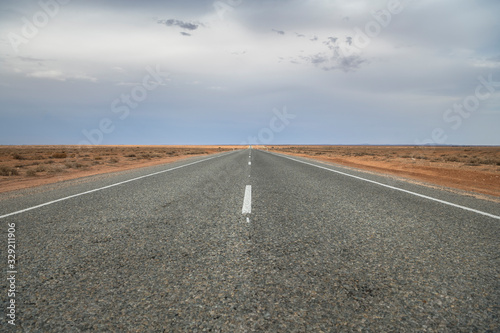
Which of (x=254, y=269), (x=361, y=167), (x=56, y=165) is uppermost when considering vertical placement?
(x=361, y=167)

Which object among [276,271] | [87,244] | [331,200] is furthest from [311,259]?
[331,200]

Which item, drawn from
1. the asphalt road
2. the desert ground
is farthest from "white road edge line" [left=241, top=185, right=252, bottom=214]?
the desert ground

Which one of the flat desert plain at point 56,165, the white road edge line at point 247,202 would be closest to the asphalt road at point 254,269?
the white road edge line at point 247,202

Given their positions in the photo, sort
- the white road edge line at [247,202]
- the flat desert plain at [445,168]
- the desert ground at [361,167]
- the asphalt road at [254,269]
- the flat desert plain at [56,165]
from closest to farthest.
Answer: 1. the asphalt road at [254,269]
2. the white road edge line at [247,202]
3. the flat desert plain at [445,168]
4. the desert ground at [361,167]
5. the flat desert plain at [56,165]

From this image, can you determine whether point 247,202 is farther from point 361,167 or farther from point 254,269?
point 361,167

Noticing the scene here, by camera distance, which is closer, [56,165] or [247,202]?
[247,202]

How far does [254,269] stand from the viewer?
263 centimetres

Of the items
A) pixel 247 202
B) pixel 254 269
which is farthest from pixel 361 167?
pixel 254 269

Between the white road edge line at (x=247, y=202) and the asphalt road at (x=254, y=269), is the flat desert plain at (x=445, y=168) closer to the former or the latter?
the asphalt road at (x=254, y=269)

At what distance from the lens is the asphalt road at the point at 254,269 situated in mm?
1907

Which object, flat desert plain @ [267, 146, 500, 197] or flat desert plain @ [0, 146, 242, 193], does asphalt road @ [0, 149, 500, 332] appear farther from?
flat desert plain @ [0, 146, 242, 193]

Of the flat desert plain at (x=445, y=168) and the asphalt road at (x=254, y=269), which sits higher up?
the flat desert plain at (x=445, y=168)

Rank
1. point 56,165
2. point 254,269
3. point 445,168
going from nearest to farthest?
point 254,269 < point 445,168 < point 56,165

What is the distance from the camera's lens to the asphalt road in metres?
1.91
